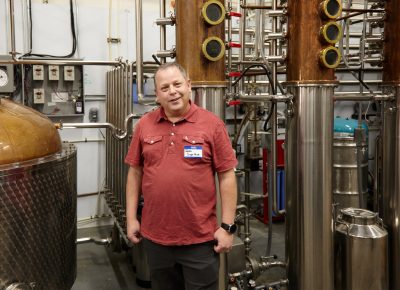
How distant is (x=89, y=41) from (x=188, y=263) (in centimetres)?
284

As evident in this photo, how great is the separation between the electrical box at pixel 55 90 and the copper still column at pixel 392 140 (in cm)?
260

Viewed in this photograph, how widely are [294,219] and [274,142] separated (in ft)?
1.52

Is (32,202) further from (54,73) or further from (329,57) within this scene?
(54,73)

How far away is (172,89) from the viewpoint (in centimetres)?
158

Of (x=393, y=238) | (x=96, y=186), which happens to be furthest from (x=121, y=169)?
(x=393, y=238)

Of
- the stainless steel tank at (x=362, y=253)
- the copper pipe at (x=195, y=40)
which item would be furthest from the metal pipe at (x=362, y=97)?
the copper pipe at (x=195, y=40)

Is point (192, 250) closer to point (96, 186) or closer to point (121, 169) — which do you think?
point (121, 169)

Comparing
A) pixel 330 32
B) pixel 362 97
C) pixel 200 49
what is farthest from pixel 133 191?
pixel 362 97

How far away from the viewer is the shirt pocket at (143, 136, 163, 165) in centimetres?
162

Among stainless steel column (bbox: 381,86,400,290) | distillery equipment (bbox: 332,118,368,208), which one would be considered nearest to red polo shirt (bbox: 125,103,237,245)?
stainless steel column (bbox: 381,86,400,290)

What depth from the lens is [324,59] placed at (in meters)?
2.03

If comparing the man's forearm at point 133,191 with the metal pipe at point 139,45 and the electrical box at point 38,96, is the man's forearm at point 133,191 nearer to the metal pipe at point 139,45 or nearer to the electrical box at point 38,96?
the metal pipe at point 139,45

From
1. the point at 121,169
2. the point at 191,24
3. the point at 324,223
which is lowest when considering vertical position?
the point at 324,223

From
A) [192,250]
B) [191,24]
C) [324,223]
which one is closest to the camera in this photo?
[192,250]
